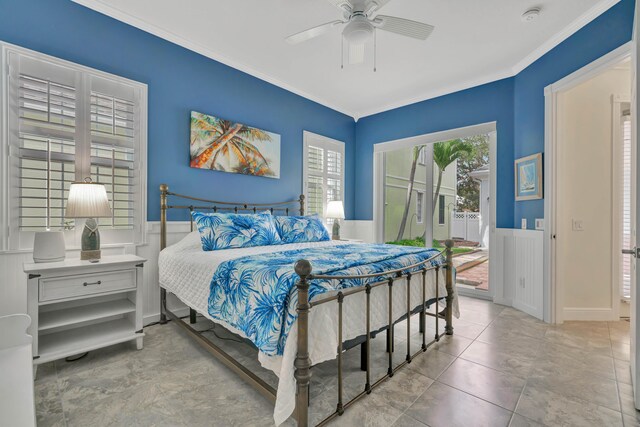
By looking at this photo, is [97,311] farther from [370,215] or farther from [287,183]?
[370,215]

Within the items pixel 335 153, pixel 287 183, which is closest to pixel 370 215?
pixel 335 153

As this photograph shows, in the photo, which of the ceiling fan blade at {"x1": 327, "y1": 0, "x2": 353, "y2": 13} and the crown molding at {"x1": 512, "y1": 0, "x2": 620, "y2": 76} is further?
the crown molding at {"x1": 512, "y1": 0, "x2": 620, "y2": 76}

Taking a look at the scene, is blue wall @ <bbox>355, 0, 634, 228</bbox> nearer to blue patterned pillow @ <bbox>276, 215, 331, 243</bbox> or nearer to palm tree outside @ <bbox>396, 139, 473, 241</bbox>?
palm tree outside @ <bbox>396, 139, 473, 241</bbox>

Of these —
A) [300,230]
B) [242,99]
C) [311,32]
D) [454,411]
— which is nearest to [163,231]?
[300,230]

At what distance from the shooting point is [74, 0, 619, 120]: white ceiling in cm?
263

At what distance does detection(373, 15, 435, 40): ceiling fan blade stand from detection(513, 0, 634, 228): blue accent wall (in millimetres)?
1650

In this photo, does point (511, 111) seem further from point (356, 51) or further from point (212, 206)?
point (212, 206)

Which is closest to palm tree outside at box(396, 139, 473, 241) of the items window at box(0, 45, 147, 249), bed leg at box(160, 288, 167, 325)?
bed leg at box(160, 288, 167, 325)

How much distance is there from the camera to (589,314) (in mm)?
3242

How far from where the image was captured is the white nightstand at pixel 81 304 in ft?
6.65

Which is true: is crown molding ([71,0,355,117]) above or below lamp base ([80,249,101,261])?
above

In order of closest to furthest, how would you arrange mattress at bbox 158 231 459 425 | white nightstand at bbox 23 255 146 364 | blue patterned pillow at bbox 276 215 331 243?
mattress at bbox 158 231 459 425, white nightstand at bbox 23 255 146 364, blue patterned pillow at bbox 276 215 331 243

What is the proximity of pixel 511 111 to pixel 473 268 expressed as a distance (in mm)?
2744

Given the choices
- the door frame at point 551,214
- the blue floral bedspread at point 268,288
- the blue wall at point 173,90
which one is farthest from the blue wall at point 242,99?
the blue floral bedspread at point 268,288
